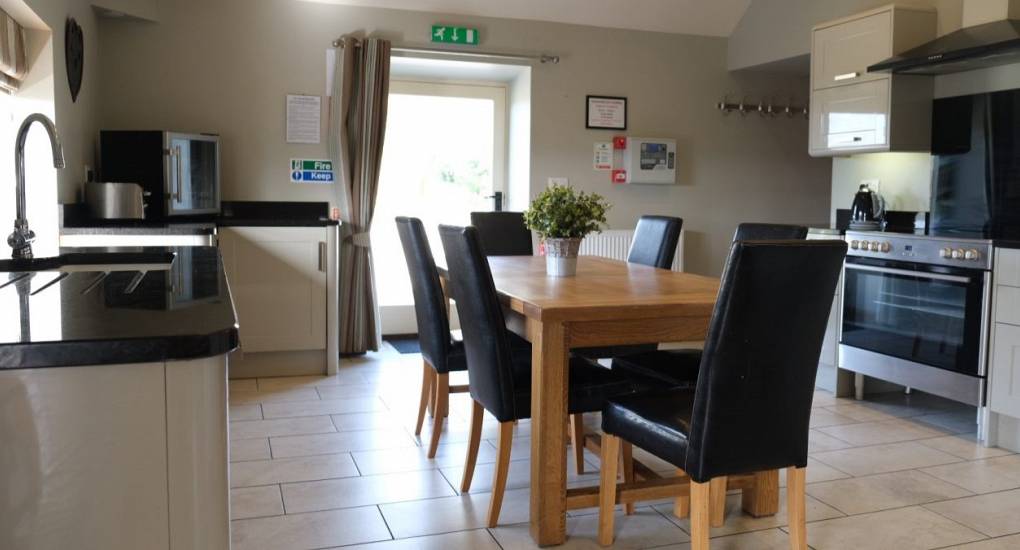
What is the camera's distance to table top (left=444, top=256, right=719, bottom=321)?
95.0 inches

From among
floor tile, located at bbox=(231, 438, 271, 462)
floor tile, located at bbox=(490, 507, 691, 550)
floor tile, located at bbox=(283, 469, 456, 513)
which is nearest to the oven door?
floor tile, located at bbox=(490, 507, 691, 550)

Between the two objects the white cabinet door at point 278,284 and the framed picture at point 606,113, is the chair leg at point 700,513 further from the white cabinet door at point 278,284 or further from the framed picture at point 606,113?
the framed picture at point 606,113

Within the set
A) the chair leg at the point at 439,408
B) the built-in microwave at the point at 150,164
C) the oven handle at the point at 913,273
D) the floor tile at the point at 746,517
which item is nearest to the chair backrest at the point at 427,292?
the chair leg at the point at 439,408

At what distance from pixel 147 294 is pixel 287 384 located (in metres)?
3.13

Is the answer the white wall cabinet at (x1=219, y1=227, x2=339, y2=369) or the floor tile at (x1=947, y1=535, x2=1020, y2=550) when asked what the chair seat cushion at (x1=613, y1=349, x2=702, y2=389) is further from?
the white wall cabinet at (x1=219, y1=227, x2=339, y2=369)

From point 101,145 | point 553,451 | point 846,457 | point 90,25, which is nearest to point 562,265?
point 553,451

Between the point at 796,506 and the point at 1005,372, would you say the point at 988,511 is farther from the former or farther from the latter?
the point at 796,506

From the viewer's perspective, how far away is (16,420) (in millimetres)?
1022

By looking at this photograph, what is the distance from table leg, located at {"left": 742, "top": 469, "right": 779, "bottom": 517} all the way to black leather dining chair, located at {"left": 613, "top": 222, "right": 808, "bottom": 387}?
0.38m

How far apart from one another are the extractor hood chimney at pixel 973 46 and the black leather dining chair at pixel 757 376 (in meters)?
2.23

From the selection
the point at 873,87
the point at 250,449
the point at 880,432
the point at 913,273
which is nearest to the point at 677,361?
the point at 880,432

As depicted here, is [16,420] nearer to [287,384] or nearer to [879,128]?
[287,384]

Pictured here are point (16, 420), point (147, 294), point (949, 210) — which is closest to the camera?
point (16, 420)

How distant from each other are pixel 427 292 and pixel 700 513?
139 cm
